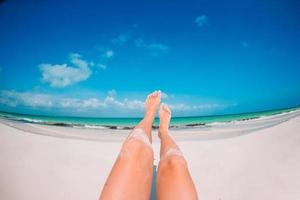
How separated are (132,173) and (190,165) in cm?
52

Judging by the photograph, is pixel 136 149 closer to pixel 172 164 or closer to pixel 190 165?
pixel 172 164

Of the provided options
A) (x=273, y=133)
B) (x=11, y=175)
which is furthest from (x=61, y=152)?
(x=273, y=133)

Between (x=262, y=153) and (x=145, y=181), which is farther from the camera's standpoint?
(x=262, y=153)

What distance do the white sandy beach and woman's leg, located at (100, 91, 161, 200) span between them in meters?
0.30

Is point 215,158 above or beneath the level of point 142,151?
beneath

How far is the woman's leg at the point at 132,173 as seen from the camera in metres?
0.43

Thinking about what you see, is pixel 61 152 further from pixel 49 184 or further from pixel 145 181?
pixel 145 181

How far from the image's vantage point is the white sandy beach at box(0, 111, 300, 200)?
71 centimetres

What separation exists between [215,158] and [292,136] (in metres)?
0.50

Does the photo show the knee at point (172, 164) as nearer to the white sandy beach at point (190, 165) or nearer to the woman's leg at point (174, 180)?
the woman's leg at point (174, 180)

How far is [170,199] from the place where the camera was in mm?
439

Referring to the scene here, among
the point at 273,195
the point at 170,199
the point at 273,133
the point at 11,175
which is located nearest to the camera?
the point at 170,199

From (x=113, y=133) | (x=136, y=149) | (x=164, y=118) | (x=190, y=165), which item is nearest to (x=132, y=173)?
(x=136, y=149)

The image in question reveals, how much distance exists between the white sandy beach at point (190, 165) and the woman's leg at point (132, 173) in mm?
303
